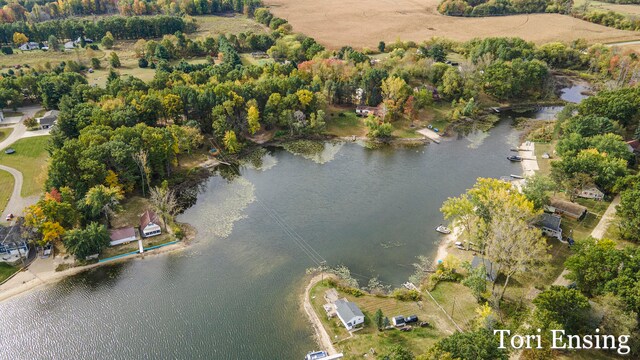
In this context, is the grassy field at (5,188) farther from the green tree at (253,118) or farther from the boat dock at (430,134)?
the boat dock at (430,134)

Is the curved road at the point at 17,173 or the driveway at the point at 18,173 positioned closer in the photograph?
the curved road at the point at 17,173

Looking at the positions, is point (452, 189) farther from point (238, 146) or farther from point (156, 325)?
point (156, 325)

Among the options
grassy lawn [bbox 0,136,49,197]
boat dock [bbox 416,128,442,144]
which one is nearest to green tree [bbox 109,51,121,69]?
grassy lawn [bbox 0,136,49,197]

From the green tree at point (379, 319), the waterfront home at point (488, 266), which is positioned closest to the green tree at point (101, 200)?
the green tree at point (379, 319)

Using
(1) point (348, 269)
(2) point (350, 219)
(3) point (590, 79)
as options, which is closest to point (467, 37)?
(3) point (590, 79)

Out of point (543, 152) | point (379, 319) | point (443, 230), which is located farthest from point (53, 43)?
point (543, 152)

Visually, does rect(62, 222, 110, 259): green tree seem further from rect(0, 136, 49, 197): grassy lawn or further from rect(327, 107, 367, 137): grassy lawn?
rect(327, 107, 367, 137): grassy lawn

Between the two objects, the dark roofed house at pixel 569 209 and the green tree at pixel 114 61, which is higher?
the green tree at pixel 114 61
